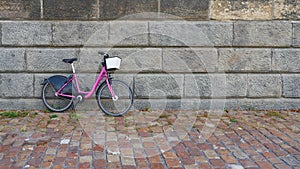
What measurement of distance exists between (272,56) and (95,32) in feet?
10.6

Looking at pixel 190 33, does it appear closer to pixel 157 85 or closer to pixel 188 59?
pixel 188 59

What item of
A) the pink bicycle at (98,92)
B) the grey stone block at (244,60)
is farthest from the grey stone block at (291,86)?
the pink bicycle at (98,92)

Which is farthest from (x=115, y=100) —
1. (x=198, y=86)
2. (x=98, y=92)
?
(x=198, y=86)

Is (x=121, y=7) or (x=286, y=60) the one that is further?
(x=286, y=60)

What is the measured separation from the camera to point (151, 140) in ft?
14.1

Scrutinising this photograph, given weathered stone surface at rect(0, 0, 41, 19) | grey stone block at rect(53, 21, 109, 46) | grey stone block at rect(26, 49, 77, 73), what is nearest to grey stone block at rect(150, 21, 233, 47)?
grey stone block at rect(53, 21, 109, 46)

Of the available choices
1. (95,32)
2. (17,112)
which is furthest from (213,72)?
(17,112)

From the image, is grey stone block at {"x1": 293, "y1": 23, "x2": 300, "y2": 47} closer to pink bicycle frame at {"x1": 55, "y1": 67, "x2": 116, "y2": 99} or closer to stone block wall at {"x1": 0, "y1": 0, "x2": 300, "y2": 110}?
stone block wall at {"x1": 0, "y1": 0, "x2": 300, "y2": 110}

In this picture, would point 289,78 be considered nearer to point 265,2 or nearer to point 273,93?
point 273,93

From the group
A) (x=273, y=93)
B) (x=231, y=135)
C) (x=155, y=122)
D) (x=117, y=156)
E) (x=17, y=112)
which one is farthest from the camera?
(x=273, y=93)

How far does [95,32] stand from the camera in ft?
18.6

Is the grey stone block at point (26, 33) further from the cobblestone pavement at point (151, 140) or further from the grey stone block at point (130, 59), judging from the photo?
the cobblestone pavement at point (151, 140)

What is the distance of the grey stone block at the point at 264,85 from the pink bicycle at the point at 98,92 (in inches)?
88.4

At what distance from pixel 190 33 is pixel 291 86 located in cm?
213
